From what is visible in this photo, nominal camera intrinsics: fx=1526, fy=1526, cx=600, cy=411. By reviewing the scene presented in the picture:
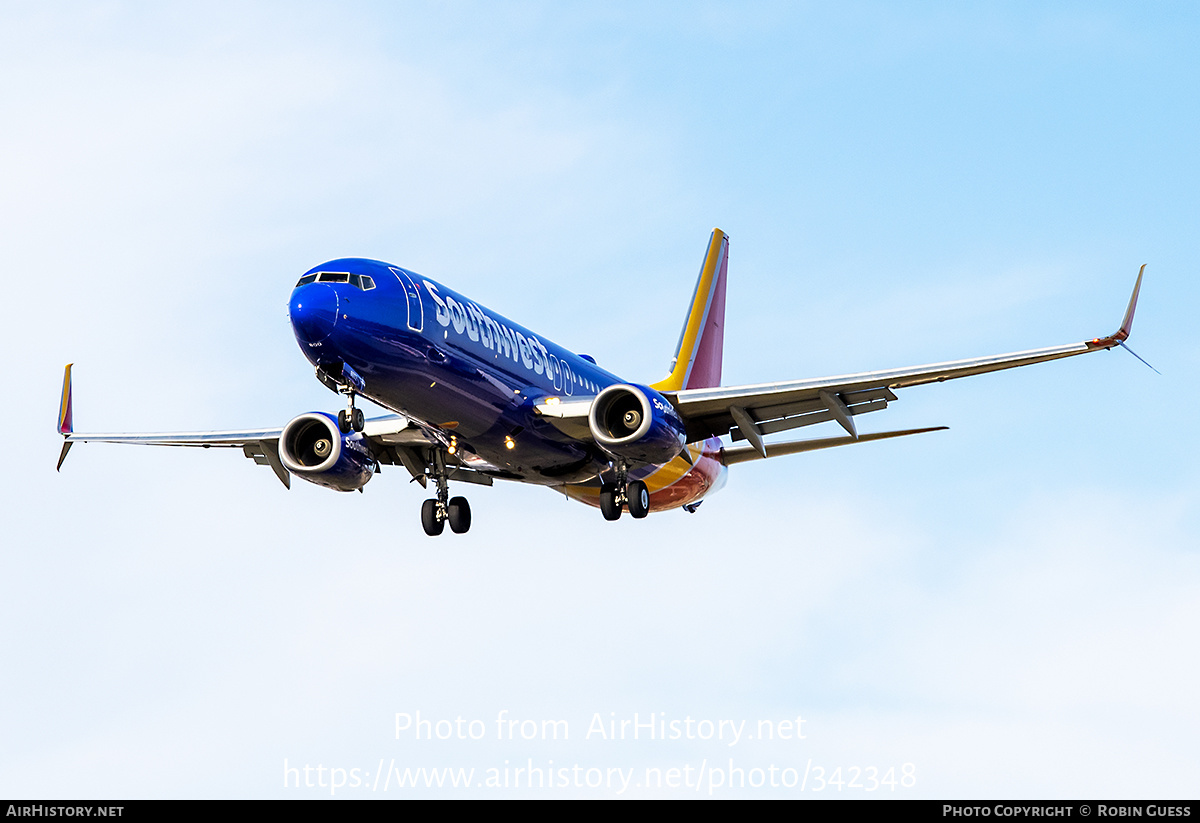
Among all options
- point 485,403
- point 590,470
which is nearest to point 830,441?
point 590,470

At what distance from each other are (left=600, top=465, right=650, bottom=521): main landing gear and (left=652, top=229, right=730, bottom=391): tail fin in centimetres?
991

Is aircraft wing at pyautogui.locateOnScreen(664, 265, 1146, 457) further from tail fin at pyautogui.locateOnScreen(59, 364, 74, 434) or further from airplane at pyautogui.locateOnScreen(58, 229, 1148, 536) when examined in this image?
tail fin at pyautogui.locateOnScreen(59, 364, 74, 434)

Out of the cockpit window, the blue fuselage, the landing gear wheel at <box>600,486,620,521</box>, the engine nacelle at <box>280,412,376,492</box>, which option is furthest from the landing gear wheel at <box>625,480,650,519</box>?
the cockpit window

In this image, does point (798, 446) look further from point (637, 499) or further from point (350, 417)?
point (350, 417)

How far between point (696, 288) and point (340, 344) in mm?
22348

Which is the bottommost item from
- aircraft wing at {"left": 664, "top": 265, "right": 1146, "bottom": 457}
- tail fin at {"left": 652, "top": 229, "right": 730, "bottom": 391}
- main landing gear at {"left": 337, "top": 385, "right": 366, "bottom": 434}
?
main landing gear at {"left": 337, "top": 385, "right": 366, "bottom": 434}

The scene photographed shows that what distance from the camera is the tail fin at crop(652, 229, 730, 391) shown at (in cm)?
4925

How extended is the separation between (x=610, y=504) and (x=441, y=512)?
14.7 ft

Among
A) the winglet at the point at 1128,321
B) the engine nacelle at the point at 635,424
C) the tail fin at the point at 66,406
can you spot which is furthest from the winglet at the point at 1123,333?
the tail fin at the point at 66,406

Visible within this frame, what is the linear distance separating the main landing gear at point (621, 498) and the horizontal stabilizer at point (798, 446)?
3.19 meters

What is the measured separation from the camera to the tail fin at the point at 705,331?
4925 cm
